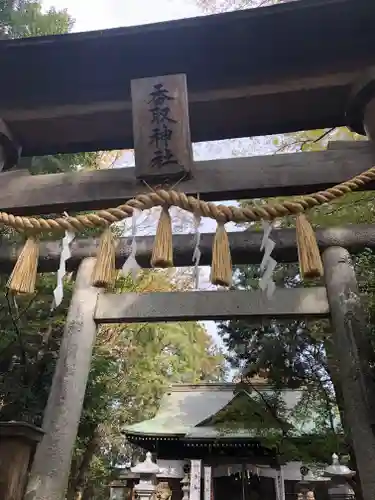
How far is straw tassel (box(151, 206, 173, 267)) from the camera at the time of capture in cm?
206

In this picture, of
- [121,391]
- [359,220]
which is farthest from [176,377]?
[359,220]

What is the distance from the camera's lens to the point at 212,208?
2.09m

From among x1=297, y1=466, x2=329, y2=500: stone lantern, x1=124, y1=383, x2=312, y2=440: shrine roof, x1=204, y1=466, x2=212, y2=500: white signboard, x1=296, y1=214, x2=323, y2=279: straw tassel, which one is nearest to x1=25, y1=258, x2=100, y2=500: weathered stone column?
x1=296, y1=214, x2=323, y2=279: straw tassel

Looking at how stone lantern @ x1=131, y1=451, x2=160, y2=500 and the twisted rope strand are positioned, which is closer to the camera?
the twisted rope strand

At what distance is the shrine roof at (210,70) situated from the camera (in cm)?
236

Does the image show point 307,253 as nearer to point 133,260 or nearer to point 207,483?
point 133,260

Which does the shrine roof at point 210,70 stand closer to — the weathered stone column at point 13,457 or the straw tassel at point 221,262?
the straw tassel at point 221,262

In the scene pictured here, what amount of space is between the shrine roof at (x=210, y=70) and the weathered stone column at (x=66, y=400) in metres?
1.93

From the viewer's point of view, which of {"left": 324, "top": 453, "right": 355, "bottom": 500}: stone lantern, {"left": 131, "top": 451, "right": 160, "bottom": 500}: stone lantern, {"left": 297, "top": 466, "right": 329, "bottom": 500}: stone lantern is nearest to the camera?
{"left": 324, "top": 453, "right": 355, "bottom": 500}: stone lantern

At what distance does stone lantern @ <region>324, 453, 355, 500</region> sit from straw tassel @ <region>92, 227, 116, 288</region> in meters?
5.39

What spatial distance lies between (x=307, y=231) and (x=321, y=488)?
1027 centimetres

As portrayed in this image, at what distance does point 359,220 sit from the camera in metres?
5.31

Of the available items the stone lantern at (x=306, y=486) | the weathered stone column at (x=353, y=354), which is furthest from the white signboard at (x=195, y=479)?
the weathered stone column at (x=353, y=354)

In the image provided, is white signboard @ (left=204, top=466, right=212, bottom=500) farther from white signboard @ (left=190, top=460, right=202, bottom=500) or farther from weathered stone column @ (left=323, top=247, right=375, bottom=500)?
weathered stone column @ (left=323, top=247, right=375, bottom=500)
